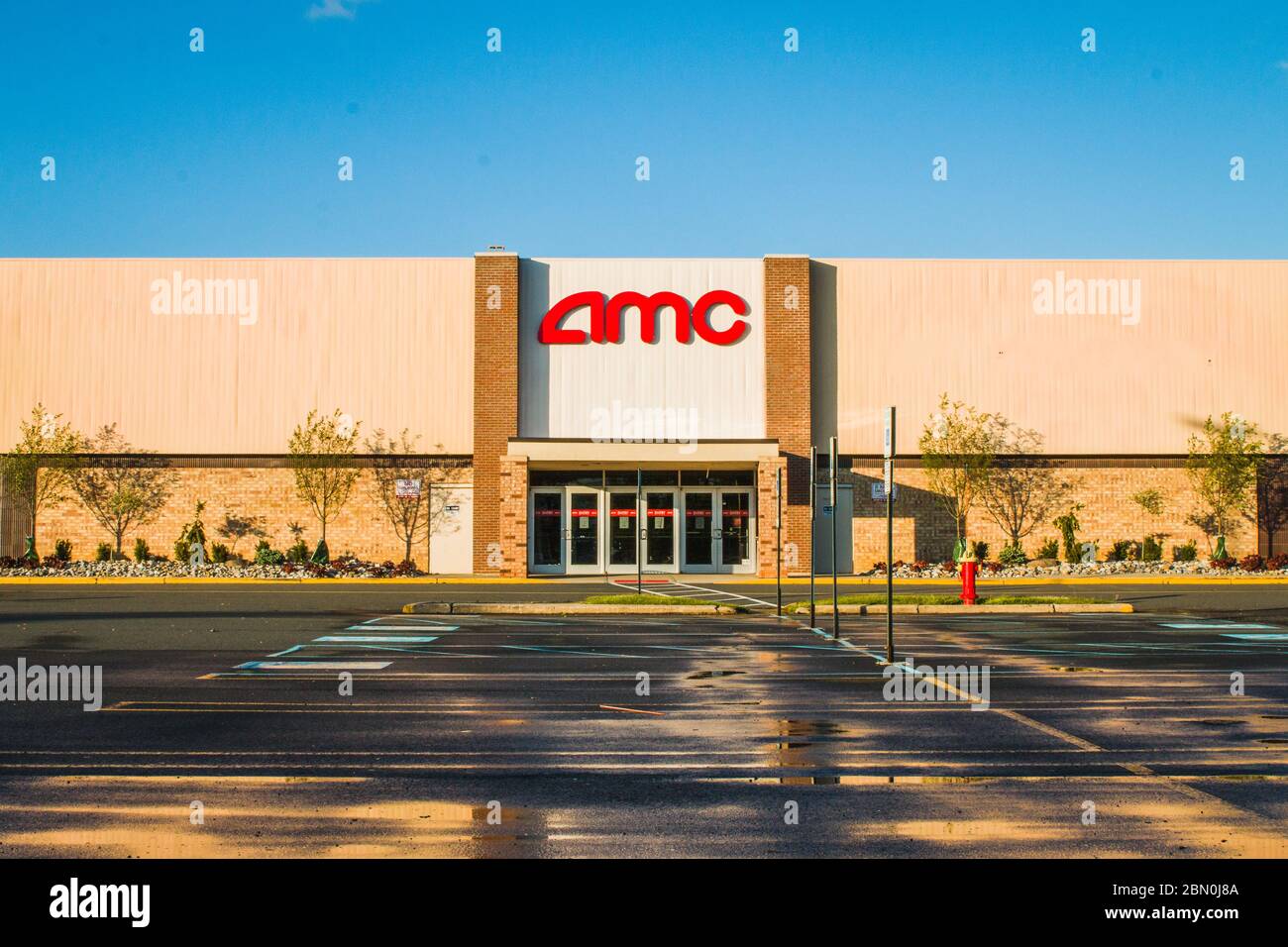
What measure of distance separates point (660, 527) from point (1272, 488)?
1907 centimetres

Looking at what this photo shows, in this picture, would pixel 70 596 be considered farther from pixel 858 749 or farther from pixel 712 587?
pixel 858 749

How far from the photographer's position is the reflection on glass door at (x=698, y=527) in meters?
36.9

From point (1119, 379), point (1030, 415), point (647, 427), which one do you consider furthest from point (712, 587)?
point (1119, 379)

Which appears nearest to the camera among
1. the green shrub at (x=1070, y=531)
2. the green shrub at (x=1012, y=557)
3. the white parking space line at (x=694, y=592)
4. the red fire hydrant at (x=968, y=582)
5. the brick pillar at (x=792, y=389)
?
the red fire hydrant at (x=968, y=582)

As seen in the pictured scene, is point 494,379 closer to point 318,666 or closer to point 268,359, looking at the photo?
point 268,359

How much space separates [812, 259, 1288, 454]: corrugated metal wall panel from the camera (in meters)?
37.3

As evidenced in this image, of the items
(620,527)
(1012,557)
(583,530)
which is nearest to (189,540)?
(583,530)

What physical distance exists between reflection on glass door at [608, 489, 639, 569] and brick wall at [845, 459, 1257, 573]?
22.2 feet

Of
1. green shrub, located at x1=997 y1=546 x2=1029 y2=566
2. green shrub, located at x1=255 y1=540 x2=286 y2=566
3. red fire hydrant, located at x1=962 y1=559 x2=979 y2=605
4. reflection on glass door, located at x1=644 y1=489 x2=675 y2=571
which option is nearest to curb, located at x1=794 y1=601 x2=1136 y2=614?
red fire hydrant, located at x1=962 y1=559 x2=979 y2=605

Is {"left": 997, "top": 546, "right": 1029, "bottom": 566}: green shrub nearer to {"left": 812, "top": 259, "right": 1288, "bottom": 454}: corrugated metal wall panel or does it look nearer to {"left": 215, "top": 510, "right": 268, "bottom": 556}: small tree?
{"left": 812, "top": 259, "right": 1288, "bottom": 454}: corrugated metal wall panel

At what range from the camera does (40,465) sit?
36.7 m

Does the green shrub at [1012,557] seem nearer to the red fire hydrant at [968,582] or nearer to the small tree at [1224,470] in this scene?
the small tree at [1224,470]

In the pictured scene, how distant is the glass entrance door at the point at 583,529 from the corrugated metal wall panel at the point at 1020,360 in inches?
296

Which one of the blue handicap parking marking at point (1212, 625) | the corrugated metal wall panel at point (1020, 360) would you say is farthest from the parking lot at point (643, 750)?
the corrugated metal wall panel at point (1020, 360)
